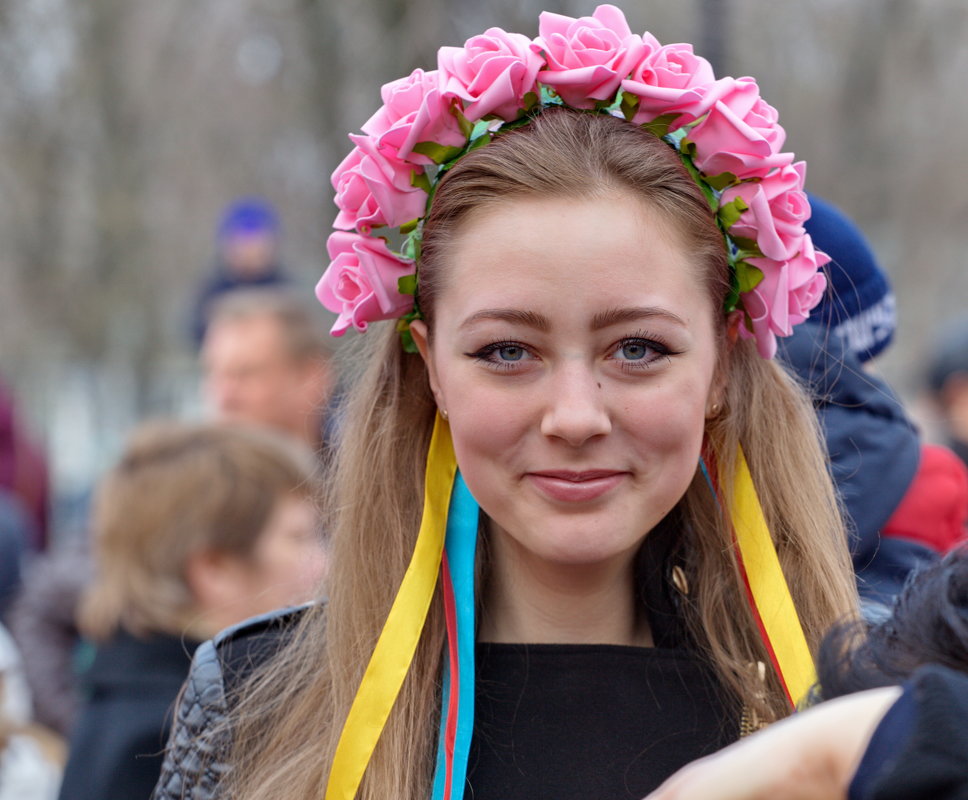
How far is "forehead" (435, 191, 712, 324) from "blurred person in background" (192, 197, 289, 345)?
201 inches

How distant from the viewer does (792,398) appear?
237 cm

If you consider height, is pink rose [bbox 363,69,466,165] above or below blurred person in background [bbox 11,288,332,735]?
above

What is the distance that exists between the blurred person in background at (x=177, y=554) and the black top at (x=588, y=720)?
1097 mm

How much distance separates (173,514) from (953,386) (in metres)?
3.98

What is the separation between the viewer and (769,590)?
2.18 m

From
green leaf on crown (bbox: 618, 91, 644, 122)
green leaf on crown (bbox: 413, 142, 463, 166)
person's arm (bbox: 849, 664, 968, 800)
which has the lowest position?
person's arm (bbox: 849, 664, 968, 800)

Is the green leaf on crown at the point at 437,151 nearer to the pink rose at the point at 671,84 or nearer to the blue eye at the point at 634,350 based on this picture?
the pink rose at the point at 671,84

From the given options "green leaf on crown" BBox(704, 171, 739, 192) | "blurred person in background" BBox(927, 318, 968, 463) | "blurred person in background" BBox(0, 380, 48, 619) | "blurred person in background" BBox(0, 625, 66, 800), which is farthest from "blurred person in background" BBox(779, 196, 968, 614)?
"blurred person in background" BBox(0, 380, 48, 619)

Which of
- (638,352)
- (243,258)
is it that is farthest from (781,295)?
(243,258)

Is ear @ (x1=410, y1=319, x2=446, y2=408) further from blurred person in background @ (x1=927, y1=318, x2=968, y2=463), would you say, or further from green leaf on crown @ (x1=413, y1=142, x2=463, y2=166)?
blurred person in background @ (x1=927, y1=318, x2=968, y2=463)

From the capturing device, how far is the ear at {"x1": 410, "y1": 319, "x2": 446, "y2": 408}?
2.27 meters

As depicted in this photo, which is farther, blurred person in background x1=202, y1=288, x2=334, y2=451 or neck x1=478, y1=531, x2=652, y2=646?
blurred person in background x1=202, y1=288, x2=334, y2=451

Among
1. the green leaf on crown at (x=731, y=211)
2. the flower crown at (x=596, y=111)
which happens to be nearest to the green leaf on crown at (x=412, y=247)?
the flower crown at (x=596, y=111)

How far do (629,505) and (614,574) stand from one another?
253 mm
